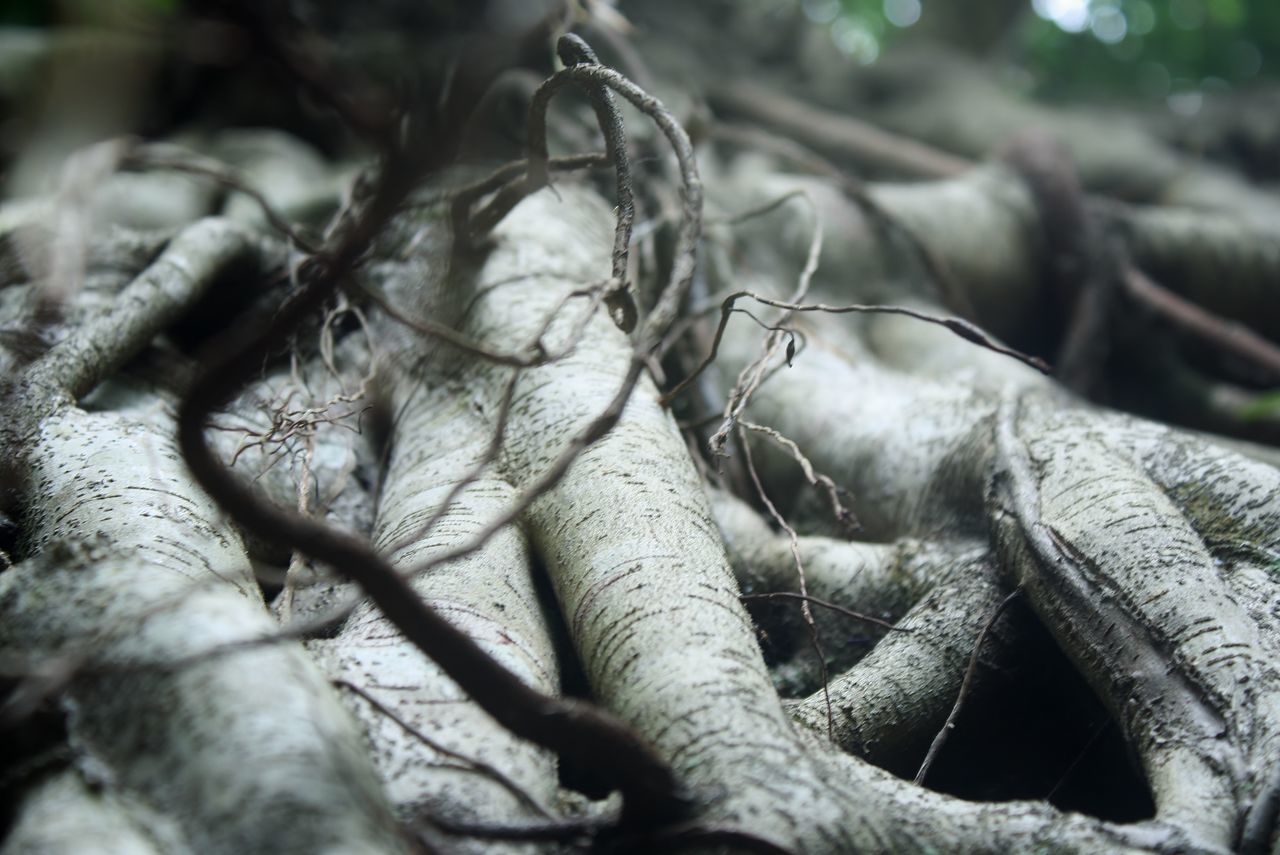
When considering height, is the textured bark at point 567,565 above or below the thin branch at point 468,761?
above

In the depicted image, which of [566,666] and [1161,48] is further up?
[1161,48]

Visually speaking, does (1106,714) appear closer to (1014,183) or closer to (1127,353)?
(1127,353)

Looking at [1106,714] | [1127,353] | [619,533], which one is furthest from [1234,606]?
[1127,353]

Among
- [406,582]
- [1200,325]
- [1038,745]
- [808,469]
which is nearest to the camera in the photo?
[406,582]

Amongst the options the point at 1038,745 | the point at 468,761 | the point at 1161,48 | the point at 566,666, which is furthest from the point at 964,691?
the point at 1161,48

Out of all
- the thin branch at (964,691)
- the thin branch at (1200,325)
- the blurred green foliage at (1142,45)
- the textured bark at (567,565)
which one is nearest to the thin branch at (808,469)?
the textured bark at (567,565)

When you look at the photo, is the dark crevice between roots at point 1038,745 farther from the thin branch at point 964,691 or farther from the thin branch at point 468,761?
the thin branch at point 468,761

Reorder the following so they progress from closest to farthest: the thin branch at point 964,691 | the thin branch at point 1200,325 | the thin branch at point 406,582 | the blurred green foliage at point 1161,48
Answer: the thin branch at point 406,582 < the thin branch at point 964,691 < the thin branch at point 1200,325 < the blurred green foliage at point 1161,48

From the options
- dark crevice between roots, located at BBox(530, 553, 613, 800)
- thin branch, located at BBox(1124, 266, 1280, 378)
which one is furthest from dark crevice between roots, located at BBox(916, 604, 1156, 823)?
thin branch, located at BBox(1124, 266, 1280, 378)

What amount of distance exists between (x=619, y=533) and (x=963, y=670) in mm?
407

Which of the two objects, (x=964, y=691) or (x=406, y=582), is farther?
(x=964, y=691)

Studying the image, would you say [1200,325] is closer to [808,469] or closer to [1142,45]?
[808,469]

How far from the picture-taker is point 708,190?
218 cm

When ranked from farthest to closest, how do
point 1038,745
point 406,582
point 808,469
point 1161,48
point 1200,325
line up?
point 1161,48
point 1200,325
point 1038,745
point 808,469
point 406,582
